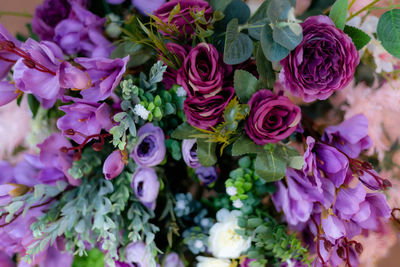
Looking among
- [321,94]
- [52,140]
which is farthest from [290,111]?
[52,140]

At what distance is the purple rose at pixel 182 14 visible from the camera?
46 centimetres

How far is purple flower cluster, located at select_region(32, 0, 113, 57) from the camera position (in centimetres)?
58

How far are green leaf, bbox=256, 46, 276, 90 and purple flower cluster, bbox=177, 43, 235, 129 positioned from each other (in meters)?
0.04

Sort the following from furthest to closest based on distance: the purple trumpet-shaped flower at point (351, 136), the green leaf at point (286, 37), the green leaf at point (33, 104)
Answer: the green leaf at point (33, 104)
the purple trumpet-shaped flower at point (351, 136)
the green leaf at point (286, 37)

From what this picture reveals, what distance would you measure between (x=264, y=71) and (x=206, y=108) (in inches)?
3.9

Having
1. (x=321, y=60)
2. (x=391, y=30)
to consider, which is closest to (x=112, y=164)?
(x=321, y=60)

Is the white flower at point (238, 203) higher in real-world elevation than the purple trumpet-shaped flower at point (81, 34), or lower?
lower

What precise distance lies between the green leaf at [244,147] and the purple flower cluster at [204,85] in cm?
4

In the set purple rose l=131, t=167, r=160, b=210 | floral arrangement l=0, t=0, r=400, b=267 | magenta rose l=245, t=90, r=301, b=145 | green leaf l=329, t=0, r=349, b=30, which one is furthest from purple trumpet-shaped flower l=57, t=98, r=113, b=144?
green leaf l=329, t=0, r=349, b=30

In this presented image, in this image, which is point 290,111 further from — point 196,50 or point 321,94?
point 196,50

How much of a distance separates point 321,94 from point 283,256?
275mm

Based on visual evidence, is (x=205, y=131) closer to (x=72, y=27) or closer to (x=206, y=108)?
(x=206, y=108)

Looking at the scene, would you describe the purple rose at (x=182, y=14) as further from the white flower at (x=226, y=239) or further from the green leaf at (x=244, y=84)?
the white flower at (x=226, y=239)

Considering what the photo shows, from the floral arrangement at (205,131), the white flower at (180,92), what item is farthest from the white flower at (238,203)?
the white flower at (180,92)
